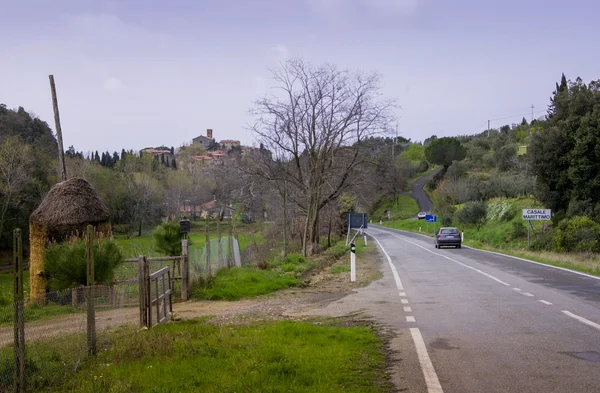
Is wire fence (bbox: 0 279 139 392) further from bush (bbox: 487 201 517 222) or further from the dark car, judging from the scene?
bush (bbox: 487 201 517 222)


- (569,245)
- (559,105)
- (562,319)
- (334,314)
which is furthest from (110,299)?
(559,105)

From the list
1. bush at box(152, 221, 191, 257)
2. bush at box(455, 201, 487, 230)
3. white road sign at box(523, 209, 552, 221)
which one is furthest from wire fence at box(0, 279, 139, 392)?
bush at box(455, 201, 487, 230)

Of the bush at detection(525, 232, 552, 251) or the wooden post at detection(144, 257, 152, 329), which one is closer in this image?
the wooden post at detection(144, 257, 152, 329)

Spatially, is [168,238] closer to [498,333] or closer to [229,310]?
[229,310]

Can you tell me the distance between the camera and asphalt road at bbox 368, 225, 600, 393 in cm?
669

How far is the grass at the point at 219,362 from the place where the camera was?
257 inches

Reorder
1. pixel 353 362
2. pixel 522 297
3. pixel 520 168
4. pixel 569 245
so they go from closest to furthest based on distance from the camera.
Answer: pixel 353 362 < pixel 522 297 < pixel 569 245 < pixel 520 168

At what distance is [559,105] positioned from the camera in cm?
4247

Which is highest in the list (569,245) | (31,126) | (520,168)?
(31,126)

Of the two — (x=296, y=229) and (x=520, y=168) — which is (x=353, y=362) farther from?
(x=520, y=168)

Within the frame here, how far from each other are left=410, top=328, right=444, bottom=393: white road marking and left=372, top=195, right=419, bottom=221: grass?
321 feet

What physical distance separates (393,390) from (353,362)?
1326mm

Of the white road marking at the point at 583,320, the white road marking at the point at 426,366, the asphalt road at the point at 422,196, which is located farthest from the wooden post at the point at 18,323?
the asphalt road at the point at 422,196

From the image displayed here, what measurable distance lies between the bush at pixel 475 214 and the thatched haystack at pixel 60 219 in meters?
46.8
